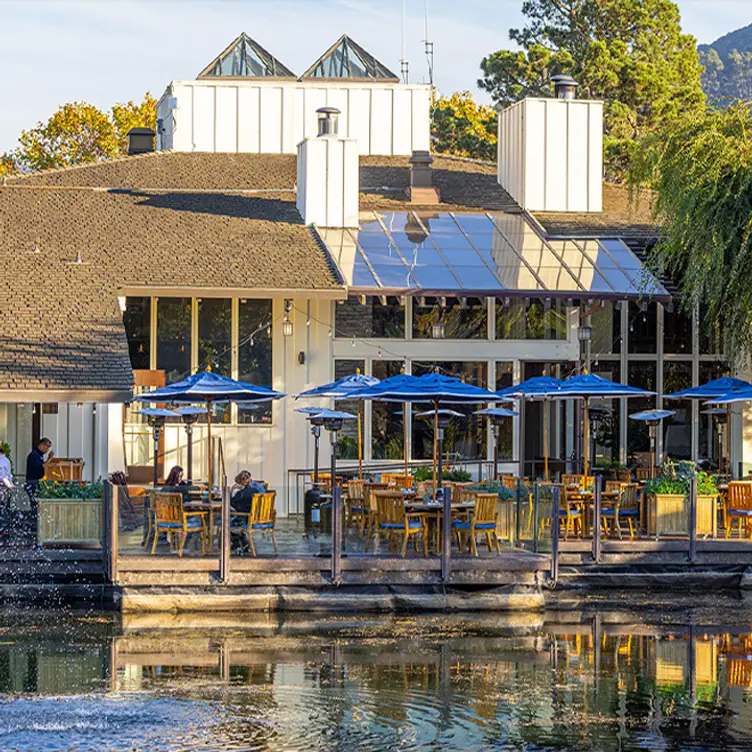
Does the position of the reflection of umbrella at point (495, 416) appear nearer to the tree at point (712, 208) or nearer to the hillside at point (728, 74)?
the tree at point (712, 208)

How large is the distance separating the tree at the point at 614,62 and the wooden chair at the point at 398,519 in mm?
30019

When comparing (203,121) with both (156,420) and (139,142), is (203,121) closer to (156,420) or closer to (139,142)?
(139,142)

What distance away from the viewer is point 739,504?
20.8 meters

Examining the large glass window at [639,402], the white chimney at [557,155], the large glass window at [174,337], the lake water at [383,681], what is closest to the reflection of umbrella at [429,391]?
the lake water at [383,681]

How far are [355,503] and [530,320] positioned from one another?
660cm

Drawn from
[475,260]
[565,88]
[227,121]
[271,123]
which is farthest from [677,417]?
[227,121]

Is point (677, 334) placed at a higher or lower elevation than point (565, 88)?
lower

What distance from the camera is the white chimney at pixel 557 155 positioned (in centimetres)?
3138

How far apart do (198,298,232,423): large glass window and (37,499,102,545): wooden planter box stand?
7.07m

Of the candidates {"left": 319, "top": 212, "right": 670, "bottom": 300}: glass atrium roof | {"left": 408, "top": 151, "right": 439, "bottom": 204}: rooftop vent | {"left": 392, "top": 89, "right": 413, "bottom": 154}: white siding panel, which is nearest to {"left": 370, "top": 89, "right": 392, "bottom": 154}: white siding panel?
{"left": 392, "top": 89, "right": 413, "bottom": 154}: white siding panel

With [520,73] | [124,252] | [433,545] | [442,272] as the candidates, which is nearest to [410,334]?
[442,272]

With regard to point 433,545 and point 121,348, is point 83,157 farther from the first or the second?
point 433,545

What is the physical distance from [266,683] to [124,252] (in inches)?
541

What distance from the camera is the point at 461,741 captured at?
11.8 metres
